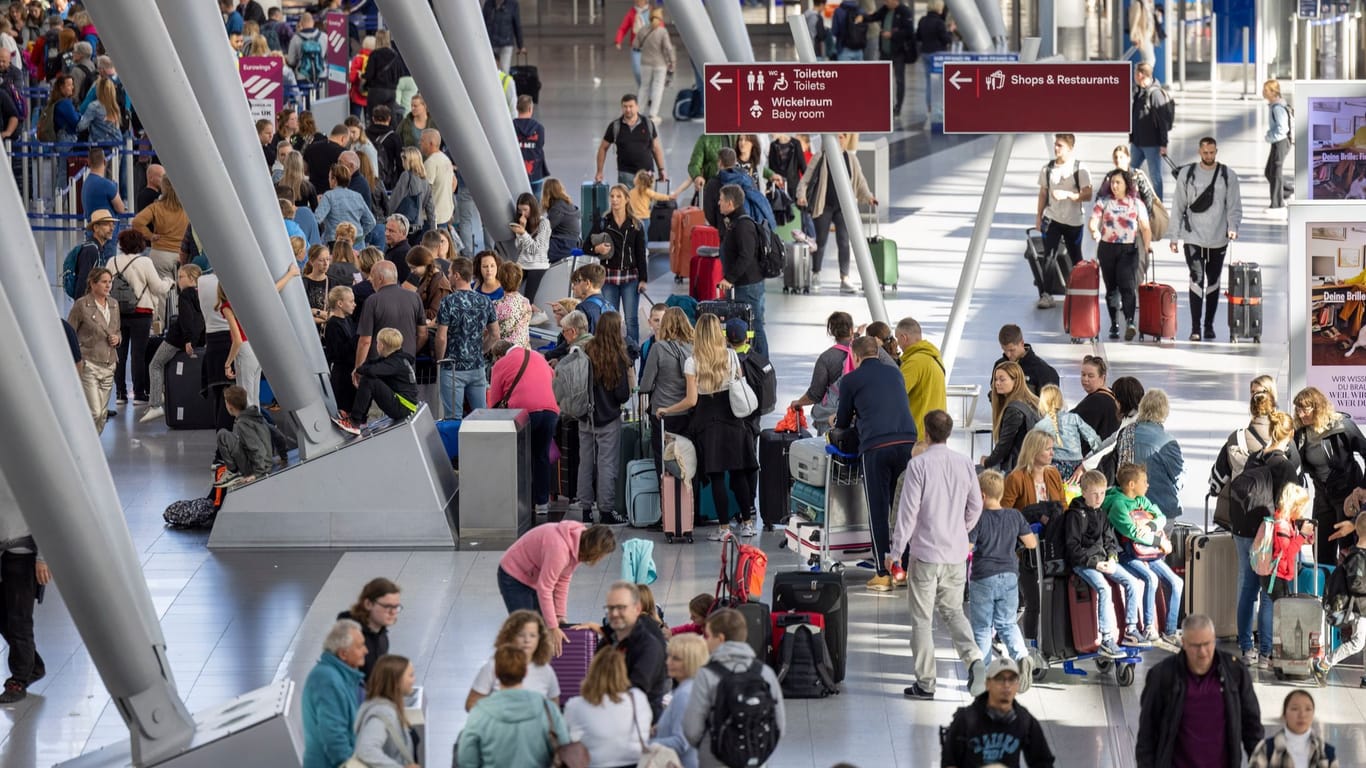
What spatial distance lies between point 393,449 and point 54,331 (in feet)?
12.3

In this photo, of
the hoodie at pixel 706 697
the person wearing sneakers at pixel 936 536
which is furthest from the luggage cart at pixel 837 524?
the hoodie at pixel 706 697

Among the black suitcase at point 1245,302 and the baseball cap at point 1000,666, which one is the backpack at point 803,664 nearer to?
the baseball cap at point 1000,666

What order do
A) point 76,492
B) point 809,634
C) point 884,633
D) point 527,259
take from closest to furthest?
point 76,492, point 809,634, point 884,633, point 527,259

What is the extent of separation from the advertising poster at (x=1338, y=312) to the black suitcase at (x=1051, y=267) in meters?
8.78

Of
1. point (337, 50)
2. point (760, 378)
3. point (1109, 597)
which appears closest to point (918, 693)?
point (1109, 597)

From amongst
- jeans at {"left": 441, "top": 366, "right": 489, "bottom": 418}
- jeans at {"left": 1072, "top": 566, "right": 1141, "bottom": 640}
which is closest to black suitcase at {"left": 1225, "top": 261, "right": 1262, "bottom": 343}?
jeans at {"left": 441, "top": 366, "right": 489, "bottom": 418}

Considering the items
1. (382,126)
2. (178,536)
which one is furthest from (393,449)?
(382,126)

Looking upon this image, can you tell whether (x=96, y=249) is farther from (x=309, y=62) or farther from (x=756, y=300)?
(x=309, y=62)

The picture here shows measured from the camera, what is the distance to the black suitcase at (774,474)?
45.9ft

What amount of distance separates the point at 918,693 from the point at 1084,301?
908cm

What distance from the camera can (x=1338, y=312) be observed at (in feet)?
40.6

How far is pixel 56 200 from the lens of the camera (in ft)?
85.4

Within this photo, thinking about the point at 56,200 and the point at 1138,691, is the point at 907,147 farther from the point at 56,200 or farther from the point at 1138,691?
the point at 1138,691

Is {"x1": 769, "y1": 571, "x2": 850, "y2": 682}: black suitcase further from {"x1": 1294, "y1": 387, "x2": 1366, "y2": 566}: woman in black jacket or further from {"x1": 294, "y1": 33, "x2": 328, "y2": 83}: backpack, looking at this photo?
{"x1": 294, "y1": 33, "x2": 328, "y2": 83}: backpack
